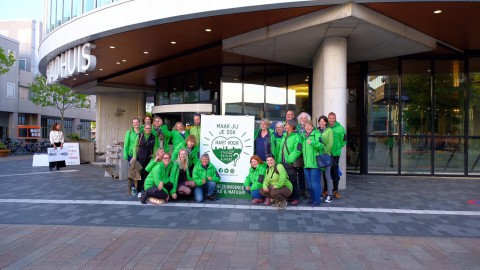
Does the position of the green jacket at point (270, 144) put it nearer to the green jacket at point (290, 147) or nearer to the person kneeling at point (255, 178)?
the green jacket at point (290, 147)

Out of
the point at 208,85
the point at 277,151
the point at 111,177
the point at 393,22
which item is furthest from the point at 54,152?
the point at 393,22

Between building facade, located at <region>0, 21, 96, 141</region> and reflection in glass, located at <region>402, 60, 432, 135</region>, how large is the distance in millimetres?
35711

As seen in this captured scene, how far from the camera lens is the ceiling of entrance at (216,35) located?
855 cm

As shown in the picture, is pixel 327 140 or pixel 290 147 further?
pixel 327 140

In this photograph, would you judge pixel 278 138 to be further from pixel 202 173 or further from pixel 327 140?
pixel 202 173

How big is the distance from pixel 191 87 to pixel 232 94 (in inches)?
120

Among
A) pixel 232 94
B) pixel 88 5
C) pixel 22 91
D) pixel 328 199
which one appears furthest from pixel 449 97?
pixel 22 91

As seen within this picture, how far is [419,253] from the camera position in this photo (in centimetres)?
454

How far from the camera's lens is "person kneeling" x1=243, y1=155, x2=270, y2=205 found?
23.4 feet

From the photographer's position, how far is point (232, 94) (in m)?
14.4

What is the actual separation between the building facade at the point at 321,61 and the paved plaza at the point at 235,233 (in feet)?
10.7

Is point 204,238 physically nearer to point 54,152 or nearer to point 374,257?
point 374,257

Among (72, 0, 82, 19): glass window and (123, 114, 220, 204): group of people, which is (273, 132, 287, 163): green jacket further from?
(72, 0, 82, 19): glass window

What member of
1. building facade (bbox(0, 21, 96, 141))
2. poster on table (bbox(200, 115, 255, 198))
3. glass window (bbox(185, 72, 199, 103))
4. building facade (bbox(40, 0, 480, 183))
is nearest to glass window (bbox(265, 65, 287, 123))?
building facade (bbox(40, 0, 480, 183))
